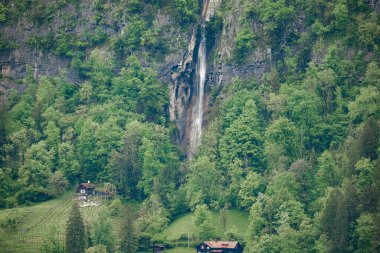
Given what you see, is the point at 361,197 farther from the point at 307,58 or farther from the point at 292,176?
the point at 307,58

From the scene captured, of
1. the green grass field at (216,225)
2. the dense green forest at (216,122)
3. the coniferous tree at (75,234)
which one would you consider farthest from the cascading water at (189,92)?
the coniferous tree at (75,234)

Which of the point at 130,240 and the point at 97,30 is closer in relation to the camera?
the point at 130,240

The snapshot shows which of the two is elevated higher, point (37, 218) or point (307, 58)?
point (307, 58)

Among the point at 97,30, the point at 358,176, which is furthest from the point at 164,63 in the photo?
the point at 358,176

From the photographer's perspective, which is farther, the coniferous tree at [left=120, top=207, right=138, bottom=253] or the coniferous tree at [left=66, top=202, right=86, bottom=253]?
the coniferous tree at [left=120, top=207, right=138, bottom=253]

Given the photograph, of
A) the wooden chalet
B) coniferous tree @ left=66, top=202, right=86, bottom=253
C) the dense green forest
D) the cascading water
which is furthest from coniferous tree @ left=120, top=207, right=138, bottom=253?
the cascading water

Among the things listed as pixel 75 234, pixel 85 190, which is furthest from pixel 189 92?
pixel 75 234

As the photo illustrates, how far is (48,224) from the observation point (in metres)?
166

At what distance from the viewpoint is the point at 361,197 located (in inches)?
6112

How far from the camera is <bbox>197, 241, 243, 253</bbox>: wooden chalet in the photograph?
161125 millimetres

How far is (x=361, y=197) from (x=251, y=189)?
55.3 feet

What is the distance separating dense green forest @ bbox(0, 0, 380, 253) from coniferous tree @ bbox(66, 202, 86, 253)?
5.02 meters

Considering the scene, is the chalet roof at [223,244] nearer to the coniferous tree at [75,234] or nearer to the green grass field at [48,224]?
the green grass field at [48,224]

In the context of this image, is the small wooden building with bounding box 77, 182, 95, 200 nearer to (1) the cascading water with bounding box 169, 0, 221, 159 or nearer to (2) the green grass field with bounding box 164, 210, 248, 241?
(2) the green grass field with bounding box 164, 210, 248, 241
